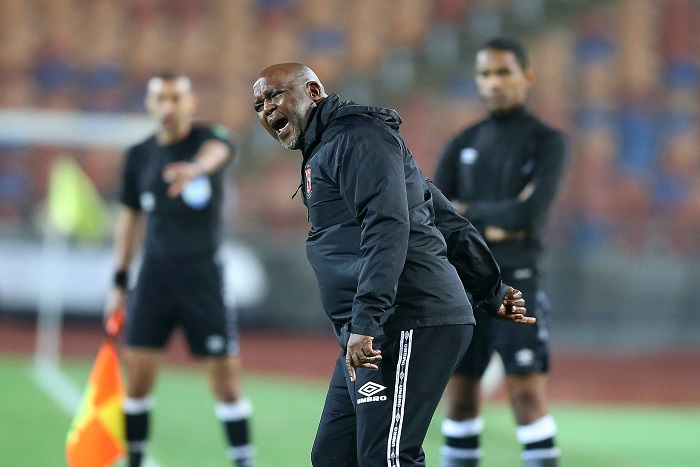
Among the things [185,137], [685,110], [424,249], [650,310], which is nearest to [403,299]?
[424,249]

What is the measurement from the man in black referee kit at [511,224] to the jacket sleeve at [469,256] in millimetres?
1182

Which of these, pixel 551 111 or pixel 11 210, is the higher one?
pixel 551 111

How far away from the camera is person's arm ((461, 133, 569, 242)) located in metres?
5.46

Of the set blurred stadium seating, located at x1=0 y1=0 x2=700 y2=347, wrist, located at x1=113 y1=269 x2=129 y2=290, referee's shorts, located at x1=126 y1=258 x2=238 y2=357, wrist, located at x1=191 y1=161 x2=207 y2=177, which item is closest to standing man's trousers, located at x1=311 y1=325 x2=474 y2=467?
wrist, located at x1=191 y1=161 x2=207 y2=177

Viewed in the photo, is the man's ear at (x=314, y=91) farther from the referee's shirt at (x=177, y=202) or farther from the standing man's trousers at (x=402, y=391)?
the referee's shirt at (x=177, y=202)

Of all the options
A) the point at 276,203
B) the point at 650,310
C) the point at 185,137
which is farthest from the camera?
the point at 276,203

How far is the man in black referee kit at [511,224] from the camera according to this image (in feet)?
17.9

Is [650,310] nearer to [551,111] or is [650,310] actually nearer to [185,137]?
[551,111]

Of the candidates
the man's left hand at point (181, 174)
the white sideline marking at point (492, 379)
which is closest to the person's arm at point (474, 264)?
the man's left hand at point (181, 174)

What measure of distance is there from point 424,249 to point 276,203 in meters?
10.2

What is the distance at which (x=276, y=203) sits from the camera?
14039 millimetres

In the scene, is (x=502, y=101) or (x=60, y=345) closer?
(x=502, y=101)

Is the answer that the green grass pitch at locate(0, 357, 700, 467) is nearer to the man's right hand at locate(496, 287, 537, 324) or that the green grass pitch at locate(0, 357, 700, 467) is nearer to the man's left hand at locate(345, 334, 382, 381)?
the man's right hand at locate(496, 287, 537, 324)

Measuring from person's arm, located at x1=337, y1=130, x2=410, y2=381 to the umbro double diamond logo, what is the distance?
13cm
